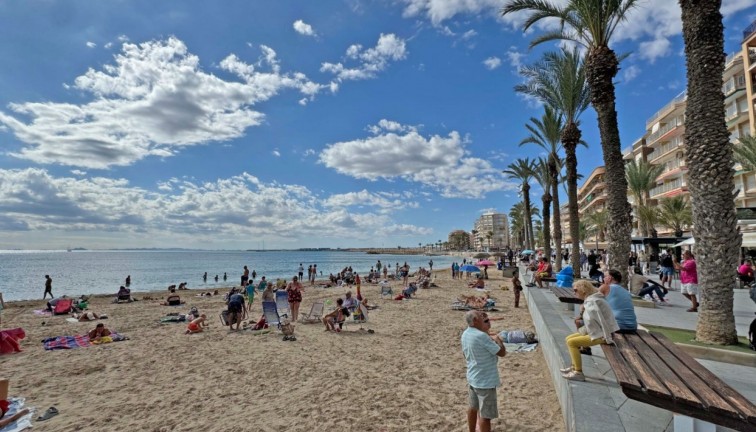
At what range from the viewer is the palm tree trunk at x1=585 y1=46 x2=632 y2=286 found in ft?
32.7

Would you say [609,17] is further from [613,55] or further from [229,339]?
[229,339]

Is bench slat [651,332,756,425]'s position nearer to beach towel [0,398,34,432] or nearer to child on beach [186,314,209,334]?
beach towel [0,398,34,432]

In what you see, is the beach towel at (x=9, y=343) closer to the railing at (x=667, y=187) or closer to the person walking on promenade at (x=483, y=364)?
the person walking on promenade at (x=483, y=364)

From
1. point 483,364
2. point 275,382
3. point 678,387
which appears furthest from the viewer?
point 275,382

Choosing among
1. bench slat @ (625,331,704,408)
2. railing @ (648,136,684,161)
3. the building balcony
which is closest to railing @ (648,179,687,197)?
the building balcony

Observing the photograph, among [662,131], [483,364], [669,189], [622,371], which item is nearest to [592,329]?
[622,371]

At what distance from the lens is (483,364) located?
3887 millimetres

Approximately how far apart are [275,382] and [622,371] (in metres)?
5.88

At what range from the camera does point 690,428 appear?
2994 mm

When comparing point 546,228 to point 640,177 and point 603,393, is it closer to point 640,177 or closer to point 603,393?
point 640,177

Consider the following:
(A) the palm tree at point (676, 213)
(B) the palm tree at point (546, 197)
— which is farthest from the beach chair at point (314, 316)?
(A) the palm tree at point (676, 213)

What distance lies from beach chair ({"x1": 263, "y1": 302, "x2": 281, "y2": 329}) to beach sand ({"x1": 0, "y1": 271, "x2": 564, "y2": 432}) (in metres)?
0.78

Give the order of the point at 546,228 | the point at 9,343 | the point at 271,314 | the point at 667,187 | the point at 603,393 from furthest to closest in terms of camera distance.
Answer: the point at 667,187 < the point at 546,228 < the point at 271,314 < the point at 9,343 < the point at 603,393

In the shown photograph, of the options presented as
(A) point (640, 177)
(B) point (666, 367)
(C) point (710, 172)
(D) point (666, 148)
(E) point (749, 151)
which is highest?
(D) point (666, 148)
